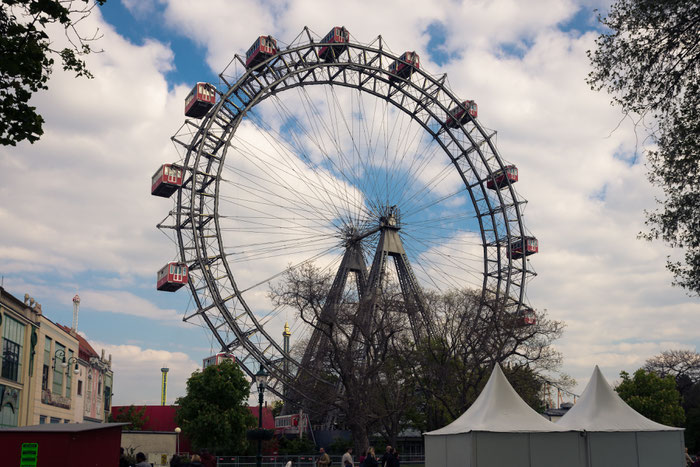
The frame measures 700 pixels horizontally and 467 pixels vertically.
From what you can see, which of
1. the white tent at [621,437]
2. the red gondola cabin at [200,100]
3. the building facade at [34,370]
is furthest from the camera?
the red gondola cabin at [200,100]

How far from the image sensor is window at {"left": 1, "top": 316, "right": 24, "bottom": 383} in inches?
1292

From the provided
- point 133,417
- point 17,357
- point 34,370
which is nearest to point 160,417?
point 133,417

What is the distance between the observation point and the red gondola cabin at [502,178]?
173ft

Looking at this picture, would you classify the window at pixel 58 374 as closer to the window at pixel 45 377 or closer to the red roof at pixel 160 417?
the window at pixel 45 377

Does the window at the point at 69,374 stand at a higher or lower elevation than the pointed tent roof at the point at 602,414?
higher

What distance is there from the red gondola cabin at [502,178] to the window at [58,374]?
108 feet

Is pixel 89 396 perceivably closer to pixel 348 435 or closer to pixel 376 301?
pixel 348 435

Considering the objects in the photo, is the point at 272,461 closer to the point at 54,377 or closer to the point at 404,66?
the point at 54,377

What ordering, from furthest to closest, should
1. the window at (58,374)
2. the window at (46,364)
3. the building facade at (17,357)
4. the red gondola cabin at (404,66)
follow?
1. the red gondola cabin at (404,66)
2. the window at (58,374)
3. the window at (46,364)
4. the building facade at (17,357)

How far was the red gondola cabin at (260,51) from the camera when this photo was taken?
140 ft

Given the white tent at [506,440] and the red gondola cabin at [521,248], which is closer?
the white tent at [506,440]

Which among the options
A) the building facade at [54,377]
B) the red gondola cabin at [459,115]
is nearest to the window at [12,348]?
the building facade at [54,377]

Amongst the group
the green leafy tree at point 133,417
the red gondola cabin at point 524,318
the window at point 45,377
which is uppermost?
the red gondola cabin at point 524,318

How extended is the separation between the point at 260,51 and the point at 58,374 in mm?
24729
